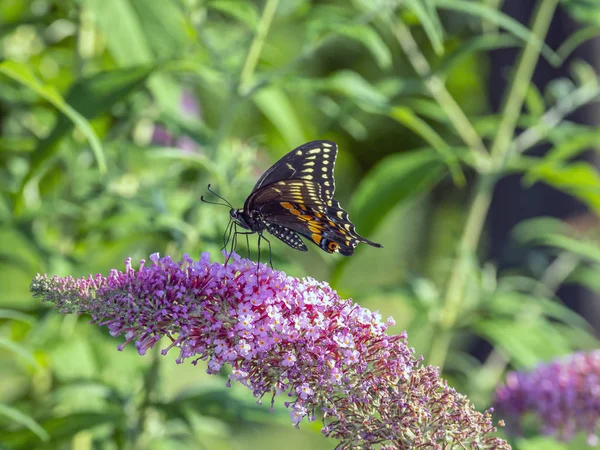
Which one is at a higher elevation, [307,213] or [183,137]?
[183,137]

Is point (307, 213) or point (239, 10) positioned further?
point (239, 10)

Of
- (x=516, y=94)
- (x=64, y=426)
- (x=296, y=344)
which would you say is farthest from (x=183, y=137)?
(x=296, y=344)

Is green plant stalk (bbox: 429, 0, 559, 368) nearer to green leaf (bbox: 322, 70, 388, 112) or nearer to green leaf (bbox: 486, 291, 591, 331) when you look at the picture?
green leaf (bbox: 486, 291, 591, 331)

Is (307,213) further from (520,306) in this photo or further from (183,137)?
(520,306)

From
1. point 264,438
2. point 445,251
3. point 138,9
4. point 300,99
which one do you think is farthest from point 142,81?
point 445,251

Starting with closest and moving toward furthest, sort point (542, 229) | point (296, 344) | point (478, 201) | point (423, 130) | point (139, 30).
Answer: point (296, 344), point (139, 30), point (423, 130), point (478, 201), point (542, 229)

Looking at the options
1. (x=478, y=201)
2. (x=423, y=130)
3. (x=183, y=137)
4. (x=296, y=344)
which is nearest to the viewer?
(x=296, y=344)

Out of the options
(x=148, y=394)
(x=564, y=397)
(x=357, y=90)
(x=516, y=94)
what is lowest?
(x=148, y=394)
